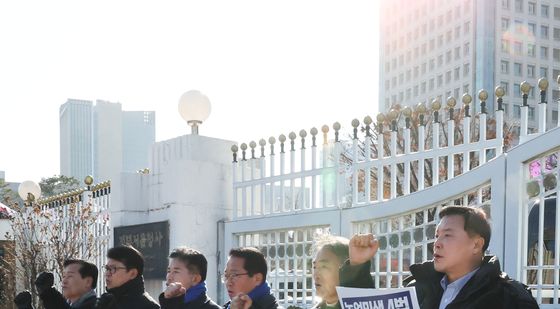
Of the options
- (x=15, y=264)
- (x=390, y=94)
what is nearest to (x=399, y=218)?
(x=15, y=264)

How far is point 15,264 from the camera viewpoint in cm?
1028

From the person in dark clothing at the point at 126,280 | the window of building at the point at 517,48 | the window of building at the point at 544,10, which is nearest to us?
the person in dark clothing at the point at 126,280

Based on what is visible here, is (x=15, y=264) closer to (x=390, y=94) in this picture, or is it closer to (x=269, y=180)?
(x=269, y=180)

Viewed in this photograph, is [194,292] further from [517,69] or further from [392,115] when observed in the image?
[517,69]

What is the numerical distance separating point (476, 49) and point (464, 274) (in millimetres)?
59662

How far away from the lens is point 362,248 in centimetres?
262

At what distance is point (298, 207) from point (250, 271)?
249cm

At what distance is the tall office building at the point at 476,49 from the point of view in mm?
57625

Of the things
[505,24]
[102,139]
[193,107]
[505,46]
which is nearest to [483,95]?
[193,107]

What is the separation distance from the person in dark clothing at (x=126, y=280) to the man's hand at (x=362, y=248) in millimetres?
1685

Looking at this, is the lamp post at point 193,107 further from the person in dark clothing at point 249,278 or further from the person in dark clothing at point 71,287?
the person in dark clothing at point 249,278

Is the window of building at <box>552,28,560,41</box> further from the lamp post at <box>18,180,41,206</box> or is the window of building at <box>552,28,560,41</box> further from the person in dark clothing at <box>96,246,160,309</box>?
the person in dark clothing at <box>96,246,160,309</box>

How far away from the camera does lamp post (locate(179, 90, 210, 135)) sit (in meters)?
6.70

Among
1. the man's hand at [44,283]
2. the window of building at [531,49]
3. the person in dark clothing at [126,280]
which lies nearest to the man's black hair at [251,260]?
the person in dark clothing at [126,280]
